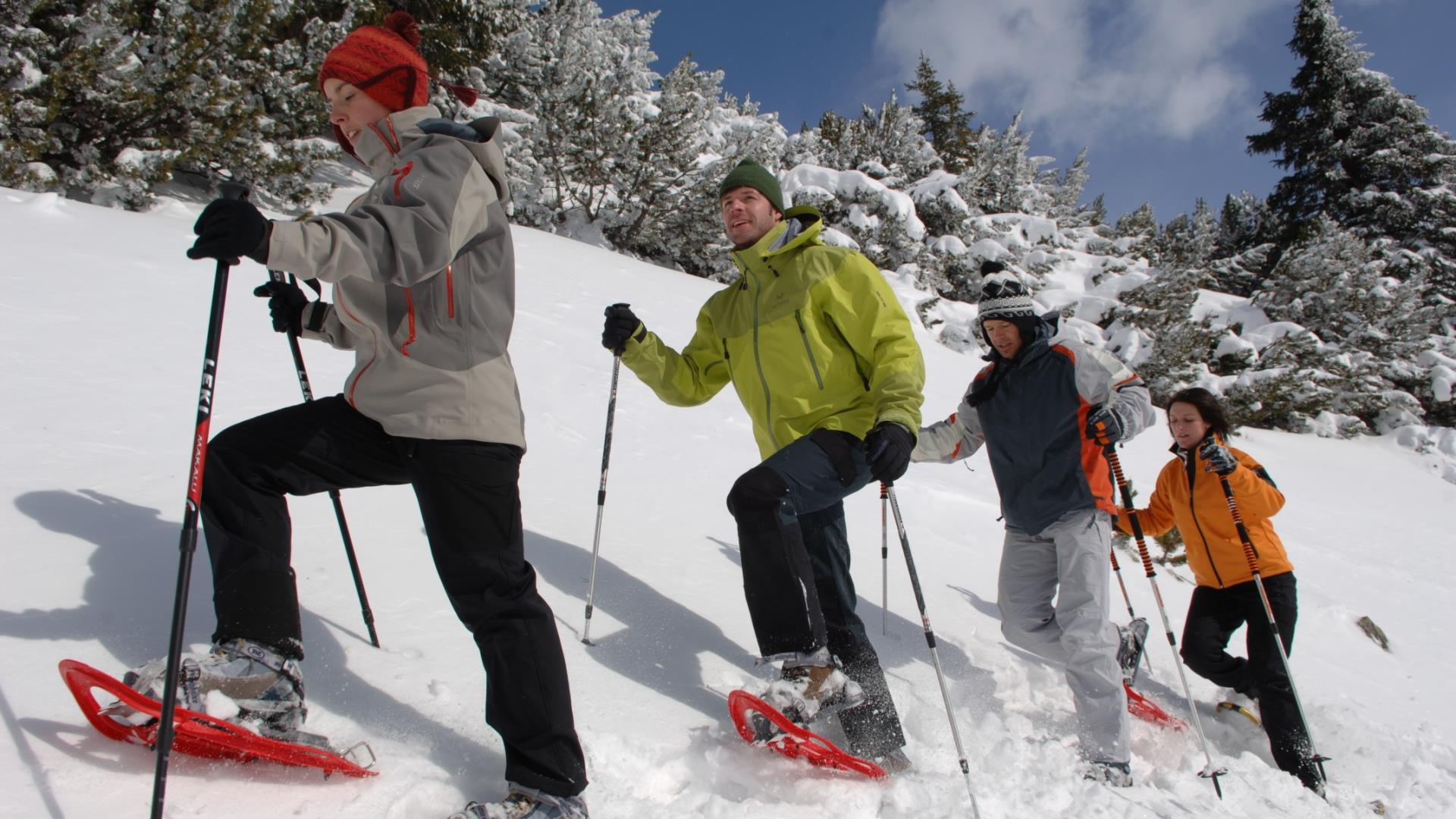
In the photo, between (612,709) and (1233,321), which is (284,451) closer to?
(612,709)

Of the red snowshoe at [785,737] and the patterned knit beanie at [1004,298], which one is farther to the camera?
the patterned knit beanie at [1004,298]

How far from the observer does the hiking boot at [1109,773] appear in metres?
3.05

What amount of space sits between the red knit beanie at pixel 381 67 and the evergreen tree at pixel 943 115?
1482 inches

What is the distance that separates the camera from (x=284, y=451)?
2.05 m

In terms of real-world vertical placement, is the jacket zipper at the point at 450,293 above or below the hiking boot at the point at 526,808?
above

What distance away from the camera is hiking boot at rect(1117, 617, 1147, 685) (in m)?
4.22

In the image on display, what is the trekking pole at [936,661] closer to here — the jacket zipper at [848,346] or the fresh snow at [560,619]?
the fresh snow at [560,619]

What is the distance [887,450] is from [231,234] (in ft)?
6.15

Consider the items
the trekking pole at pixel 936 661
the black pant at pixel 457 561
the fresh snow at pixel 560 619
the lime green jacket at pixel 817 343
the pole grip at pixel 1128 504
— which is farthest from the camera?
the pole grip at pixel 1128 504

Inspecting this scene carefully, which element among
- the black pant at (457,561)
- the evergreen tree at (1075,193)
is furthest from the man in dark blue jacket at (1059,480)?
the evergreen tree at (1075,193)

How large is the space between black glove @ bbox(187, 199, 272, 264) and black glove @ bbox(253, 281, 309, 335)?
1049 millimetres

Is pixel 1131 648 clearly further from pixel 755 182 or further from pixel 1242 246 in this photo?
pixel 1242 246

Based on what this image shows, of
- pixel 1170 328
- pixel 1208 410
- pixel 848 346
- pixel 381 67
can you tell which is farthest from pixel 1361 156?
pixel 381 67

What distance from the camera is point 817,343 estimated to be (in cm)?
288
